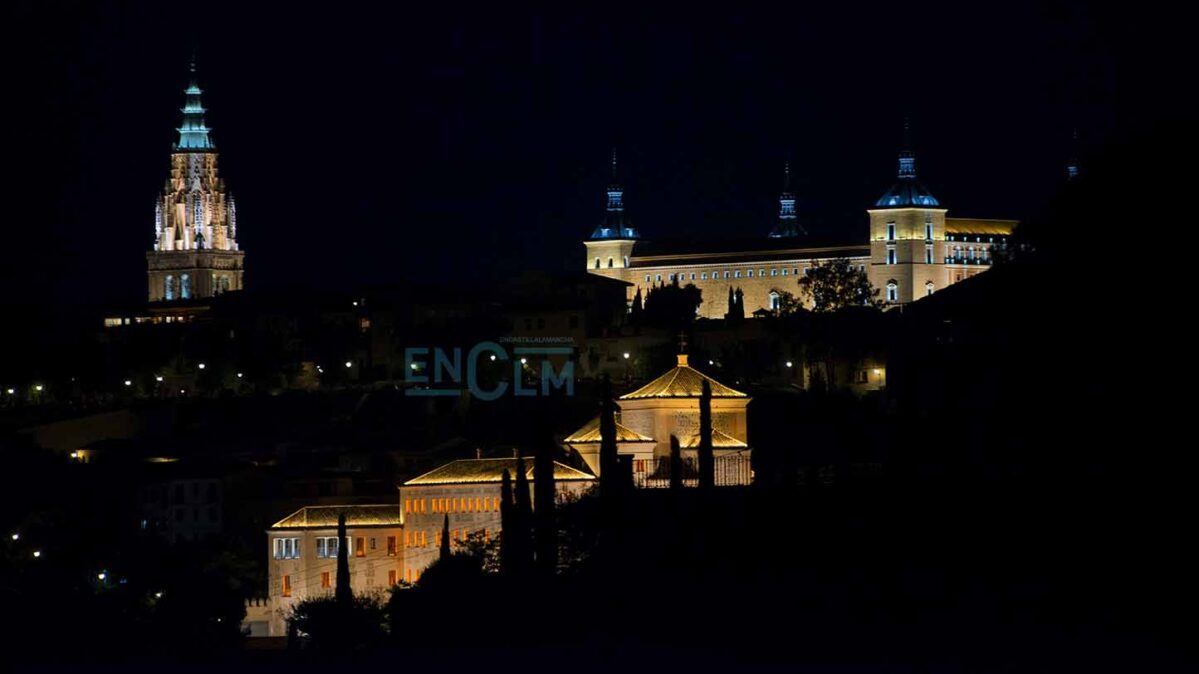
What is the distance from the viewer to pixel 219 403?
341ft

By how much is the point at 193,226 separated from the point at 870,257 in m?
41.5

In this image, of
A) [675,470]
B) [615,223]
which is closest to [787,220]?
[615,223]

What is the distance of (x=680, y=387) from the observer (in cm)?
6988

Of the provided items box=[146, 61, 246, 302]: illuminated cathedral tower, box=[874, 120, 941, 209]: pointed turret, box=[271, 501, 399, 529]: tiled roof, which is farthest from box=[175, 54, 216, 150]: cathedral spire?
box=[271, 501, 399, 529]: tiled roof

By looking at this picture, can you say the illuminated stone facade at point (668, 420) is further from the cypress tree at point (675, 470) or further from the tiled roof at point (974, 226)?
the tiled roof at point (974, 226)

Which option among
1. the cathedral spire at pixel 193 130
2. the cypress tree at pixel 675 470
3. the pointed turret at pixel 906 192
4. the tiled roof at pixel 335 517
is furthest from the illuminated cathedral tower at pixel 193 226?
the cypress tree at pixel 675 470

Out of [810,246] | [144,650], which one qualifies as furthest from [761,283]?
[144,650]

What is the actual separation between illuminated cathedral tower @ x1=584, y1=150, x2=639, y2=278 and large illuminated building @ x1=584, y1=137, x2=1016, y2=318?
243 mm

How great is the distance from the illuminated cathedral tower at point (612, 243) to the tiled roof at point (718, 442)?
87917 millimetres

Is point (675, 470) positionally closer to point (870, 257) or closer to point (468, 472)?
point (468, 472)

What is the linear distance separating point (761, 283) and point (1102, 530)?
108 metres

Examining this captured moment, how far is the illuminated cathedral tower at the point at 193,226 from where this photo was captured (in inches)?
6624

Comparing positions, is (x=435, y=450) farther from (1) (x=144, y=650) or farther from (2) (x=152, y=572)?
(1) (x=144, y=650)

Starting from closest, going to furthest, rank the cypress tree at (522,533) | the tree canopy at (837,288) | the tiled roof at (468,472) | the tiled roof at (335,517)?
the cypress tree at (522,533)
the tiled roof at (468,472)
the tiled roof at (335,517)
the tree canopy at (837,288)
